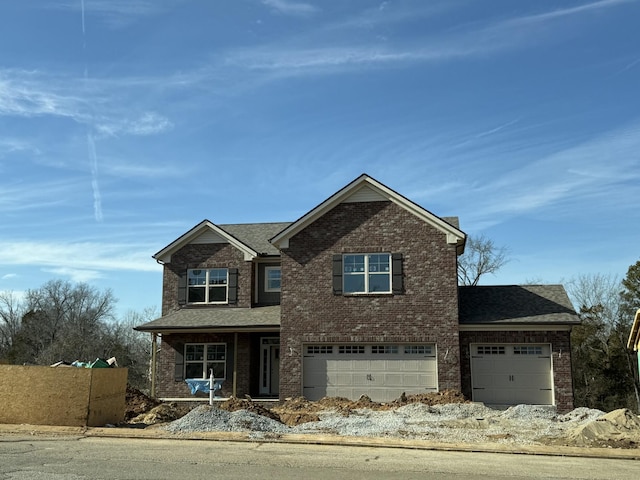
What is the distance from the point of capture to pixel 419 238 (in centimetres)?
2338

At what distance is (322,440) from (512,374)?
1098 cm

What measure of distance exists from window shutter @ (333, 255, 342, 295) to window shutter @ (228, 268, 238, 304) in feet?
17.4

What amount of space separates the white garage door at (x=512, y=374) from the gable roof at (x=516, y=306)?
103cm

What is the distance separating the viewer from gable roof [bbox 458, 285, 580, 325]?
2256 cm

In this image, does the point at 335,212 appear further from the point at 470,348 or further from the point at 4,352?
the point at 4,352

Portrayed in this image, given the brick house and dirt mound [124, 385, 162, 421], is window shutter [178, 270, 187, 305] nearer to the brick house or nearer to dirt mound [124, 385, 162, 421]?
the brick house

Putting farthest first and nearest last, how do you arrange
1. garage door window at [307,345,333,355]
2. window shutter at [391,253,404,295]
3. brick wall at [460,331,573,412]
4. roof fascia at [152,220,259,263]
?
1. roof fascia at [152,220,259,263]
2. garage door window at [307,345,333,355]
3. window shutter at [391,253,404,295]
4. brick wall at [460,331,573,412]

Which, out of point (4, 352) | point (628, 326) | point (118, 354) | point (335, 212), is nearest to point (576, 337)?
point (628, 326)

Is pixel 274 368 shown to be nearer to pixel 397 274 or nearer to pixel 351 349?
pixel 351 349

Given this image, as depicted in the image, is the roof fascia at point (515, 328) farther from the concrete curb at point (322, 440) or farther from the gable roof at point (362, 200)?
the concrete curb at point (322, 440)

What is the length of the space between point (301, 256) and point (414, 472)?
1404cm

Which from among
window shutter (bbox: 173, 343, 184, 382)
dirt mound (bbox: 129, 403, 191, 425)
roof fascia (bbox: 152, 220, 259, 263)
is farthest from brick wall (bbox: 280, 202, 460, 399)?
window shutter (bbox: 173, 343, 184, 382)

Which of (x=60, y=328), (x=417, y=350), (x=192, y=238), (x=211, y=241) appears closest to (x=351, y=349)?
(x=417, y=350)

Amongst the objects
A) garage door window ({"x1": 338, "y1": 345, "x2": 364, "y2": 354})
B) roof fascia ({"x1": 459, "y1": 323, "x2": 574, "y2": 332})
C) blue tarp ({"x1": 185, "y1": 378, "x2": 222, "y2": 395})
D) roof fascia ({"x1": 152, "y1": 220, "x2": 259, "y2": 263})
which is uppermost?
roof fascia ({"x1": 152, "y1": 220, "x2": 259, "y2": 263})
